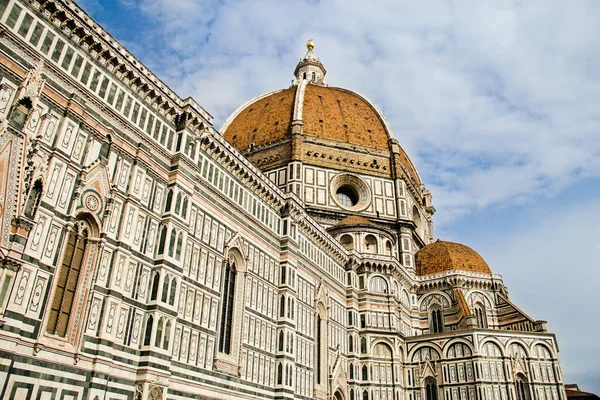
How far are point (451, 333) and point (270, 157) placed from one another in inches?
798

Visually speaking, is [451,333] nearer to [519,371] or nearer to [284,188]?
[519,371]

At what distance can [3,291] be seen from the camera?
13.4 meters

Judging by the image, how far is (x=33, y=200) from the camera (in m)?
14.8

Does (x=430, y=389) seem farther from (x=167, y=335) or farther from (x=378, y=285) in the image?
(x=167, y=335)

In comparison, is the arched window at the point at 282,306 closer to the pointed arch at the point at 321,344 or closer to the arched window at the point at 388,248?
the pointed arch at the point at 321,344

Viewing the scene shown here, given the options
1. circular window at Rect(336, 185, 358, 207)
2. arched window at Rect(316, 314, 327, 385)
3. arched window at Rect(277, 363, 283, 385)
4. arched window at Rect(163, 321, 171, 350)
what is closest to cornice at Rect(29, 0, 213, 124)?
arched window at Rect(163, 321, 171, 350)

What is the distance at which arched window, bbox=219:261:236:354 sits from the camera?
2180cm

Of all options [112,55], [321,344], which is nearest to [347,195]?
[321,344]

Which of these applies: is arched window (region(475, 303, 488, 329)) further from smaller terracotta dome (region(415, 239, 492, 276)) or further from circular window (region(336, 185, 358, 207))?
circular window (region(336, 185, 358, 207))

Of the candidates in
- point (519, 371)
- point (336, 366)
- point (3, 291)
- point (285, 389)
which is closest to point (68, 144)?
point (3, 291)

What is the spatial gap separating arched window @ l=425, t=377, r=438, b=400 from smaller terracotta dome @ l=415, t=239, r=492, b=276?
350 inches

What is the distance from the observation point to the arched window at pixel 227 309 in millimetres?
21797

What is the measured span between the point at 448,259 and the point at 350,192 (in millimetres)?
9553

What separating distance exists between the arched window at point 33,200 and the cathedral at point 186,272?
0.05m
